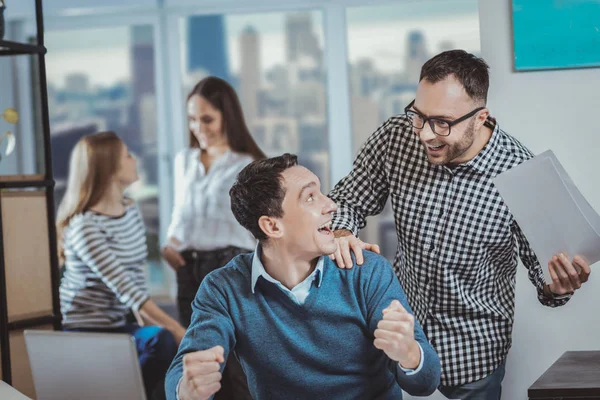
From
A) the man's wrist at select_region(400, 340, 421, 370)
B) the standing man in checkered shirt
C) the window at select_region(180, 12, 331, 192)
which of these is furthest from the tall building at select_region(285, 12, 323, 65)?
the man's wrist at select_region(400, 340, 421, 370)

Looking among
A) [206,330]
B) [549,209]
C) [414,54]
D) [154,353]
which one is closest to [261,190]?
[206,330]

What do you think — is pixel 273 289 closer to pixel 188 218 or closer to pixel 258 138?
pixel 188 218

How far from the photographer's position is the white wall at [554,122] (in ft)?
8.67

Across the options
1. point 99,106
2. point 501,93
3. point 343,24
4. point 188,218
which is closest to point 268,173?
point 501,93

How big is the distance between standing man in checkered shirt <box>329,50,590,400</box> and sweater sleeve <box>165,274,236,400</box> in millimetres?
391

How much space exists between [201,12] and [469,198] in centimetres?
350

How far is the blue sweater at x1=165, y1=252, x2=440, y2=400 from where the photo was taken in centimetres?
194

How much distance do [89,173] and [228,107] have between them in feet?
2.21

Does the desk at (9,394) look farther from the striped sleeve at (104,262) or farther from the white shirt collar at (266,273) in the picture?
the striped sleeve at (104,262)

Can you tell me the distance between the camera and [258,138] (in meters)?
5.44

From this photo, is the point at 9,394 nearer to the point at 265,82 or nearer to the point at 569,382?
the point at 569,382

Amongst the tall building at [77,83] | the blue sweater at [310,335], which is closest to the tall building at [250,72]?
the tall building at [77,83]

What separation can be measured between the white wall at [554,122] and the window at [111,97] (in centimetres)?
328

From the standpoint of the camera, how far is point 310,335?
1.95m
